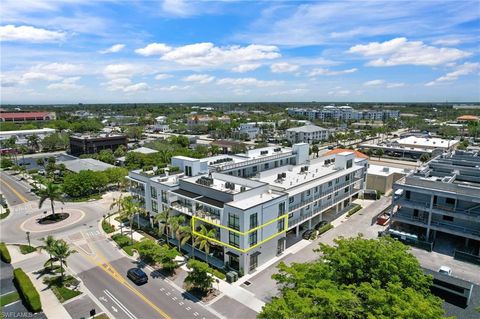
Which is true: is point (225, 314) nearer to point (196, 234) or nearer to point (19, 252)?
point (196, 234)

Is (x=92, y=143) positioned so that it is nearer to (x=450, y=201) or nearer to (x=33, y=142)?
(x=33, y=142)

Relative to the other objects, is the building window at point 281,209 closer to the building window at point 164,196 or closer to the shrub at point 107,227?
the building window at point 164,196

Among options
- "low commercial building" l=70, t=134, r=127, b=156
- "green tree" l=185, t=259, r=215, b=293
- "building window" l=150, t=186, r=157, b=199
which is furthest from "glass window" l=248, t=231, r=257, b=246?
"low commercial building" l=70, t=134, r=127, b=156

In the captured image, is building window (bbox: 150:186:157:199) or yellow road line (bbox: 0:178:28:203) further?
yellow road line (bbox: 0:178:28:203)

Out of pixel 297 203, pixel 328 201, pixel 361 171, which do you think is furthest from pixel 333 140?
pixel 297 203

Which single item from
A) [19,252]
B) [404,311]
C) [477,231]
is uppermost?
[404,311]

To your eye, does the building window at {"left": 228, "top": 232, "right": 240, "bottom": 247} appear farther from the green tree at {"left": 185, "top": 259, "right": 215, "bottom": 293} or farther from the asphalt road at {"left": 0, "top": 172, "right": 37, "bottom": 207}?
the asphalt road at {"left": 0, "top": 172, "right": 37, "bottom": 207}
